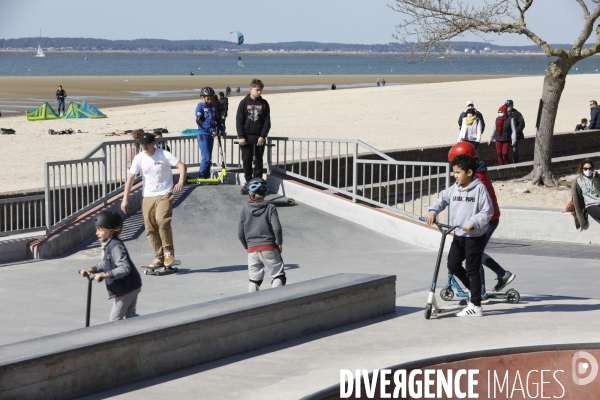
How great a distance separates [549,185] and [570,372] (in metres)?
13.6

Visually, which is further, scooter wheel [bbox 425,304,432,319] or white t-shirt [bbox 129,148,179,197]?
white t-shirt [bbox 129,148,179,197]

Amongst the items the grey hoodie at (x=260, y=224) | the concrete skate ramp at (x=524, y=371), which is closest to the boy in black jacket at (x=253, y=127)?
the grey hoodie at (x=260, y=224)

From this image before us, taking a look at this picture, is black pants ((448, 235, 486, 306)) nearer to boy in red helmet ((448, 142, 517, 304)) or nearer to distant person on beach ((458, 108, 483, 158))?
boy in red helmet ((448, 142, 517, 304))

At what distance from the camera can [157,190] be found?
11.0 metres

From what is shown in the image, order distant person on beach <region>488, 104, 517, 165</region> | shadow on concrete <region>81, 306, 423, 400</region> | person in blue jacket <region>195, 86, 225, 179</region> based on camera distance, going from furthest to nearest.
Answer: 1. distant person on beach <region>488, 104, 517, 165</region>
2. person in blue jacket <region>195, 86, 225, 179</region>
3. shadow on concrete <region>81, 306, 423, 400</region>

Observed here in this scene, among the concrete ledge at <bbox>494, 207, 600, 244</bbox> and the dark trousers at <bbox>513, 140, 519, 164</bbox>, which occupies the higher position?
the dark trousers at <bbox>513, 140, 519, 164</bbox>

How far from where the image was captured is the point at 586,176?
1284 centimetres

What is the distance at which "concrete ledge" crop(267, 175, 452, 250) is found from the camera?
43.1ft

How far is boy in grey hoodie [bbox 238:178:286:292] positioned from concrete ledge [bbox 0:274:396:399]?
50 centimetres

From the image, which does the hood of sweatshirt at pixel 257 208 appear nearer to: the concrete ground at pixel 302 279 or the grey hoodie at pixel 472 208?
the concrete ground at pixel 302 279

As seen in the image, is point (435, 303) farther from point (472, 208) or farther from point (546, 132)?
point (546, 132)

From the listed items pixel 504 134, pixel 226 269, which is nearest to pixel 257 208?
pixel 226 269

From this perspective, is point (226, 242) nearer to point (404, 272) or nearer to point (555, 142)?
point (404, 272)

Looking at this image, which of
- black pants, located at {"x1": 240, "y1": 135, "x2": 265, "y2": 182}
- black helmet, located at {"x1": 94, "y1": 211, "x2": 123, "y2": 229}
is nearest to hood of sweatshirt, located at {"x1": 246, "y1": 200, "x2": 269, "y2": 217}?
black helmet, located at {"x1": 94, "y1": 211, "x2": 123, "y2": 229}
